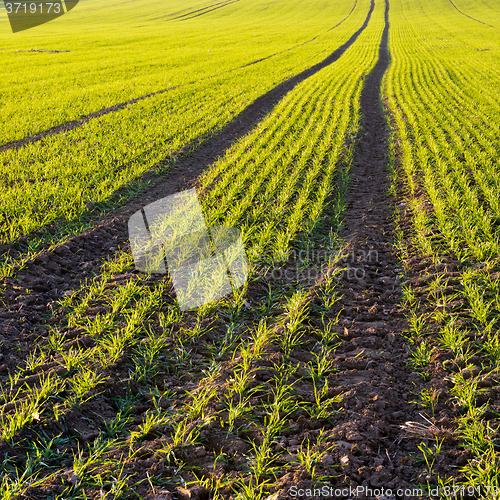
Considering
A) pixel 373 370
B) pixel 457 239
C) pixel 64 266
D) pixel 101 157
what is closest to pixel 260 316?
pixel 373 370

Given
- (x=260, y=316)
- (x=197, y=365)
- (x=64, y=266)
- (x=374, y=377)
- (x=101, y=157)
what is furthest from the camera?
(x=101, y=157)

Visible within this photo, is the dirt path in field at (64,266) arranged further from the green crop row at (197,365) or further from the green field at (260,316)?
the green crop row at (197,365)

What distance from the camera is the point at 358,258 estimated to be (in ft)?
18.9

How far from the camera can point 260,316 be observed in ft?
15.2

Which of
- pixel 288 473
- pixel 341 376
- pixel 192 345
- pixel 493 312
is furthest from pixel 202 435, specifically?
pixel 493 312

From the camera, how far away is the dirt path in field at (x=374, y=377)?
9.17 feet

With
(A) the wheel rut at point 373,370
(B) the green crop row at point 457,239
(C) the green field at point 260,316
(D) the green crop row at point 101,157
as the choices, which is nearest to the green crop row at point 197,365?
(C) the green field at point 260,316

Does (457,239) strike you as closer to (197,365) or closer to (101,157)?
(197,365)

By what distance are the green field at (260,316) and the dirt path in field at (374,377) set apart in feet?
0.07

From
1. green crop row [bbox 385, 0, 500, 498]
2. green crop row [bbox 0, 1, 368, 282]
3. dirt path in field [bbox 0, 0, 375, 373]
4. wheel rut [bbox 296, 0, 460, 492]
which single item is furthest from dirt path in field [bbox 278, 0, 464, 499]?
green crop row [bbox 0, 1, 368, 282]

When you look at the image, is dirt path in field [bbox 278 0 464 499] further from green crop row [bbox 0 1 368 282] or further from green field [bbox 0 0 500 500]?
green crop row [bbox 0 1 368 282]

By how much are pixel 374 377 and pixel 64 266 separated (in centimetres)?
455

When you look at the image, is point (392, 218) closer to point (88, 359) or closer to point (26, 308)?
point (88, 359)

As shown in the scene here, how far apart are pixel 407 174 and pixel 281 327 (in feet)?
20.9
